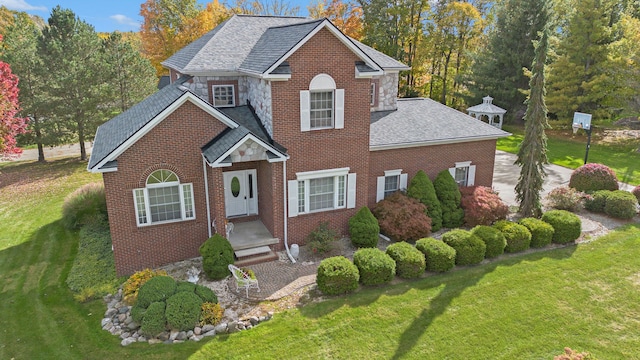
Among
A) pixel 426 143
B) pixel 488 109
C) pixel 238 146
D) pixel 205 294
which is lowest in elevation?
pixel 205 294

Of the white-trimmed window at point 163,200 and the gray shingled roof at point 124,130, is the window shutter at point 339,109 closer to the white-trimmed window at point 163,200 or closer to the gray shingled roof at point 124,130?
the gray shingled roof at point 124,130

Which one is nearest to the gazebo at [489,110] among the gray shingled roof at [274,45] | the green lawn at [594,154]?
the green lawn at [594,154]

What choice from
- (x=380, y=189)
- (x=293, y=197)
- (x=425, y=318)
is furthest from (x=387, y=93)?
(x=425, y=318)

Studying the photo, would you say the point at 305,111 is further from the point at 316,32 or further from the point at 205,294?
the point at 205,294

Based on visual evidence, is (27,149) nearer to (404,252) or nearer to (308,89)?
(308,89)

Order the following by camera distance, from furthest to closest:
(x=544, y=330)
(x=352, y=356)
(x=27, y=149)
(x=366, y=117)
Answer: (x=27, y=149) < (x=366, y=117) < (x=544, y=330) < (x=352, y=356)

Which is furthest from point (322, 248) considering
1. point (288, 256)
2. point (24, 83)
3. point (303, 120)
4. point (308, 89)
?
point (24, 83)
